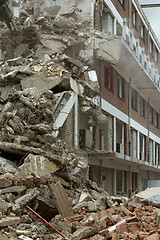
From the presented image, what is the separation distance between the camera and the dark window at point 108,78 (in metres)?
20.7

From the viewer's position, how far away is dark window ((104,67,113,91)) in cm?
2067

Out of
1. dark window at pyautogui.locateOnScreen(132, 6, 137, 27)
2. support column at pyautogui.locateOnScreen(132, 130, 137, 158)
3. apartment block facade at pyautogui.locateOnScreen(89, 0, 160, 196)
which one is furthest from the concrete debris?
dark window at pyautogui.locateOnScreen(132, 6, 137, 27)

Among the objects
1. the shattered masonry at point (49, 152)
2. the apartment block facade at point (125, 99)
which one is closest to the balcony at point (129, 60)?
the apartment block facade at point (125, 99)

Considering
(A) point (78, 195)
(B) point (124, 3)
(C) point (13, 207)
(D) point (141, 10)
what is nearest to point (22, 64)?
(A) point (78, 195)

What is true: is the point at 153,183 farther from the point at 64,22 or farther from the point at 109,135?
the point at 64,22

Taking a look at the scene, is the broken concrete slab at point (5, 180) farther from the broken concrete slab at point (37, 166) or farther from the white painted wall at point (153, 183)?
the white painted wall at point (153, 183)

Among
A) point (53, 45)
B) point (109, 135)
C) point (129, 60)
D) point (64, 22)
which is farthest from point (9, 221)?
point (129, 60)

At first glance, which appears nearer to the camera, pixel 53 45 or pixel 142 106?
pixel 53 45

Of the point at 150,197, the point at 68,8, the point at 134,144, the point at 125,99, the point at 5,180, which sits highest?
the point at 68,8

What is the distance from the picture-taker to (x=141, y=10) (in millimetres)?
29406

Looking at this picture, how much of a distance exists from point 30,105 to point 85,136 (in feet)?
14.3

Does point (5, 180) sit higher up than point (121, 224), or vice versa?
point (5, 180)

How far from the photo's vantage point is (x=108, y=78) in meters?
21.0

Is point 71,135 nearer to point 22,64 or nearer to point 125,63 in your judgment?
point 22,64
